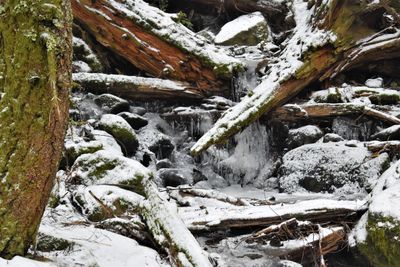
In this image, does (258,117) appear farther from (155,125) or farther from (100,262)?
(100,262)

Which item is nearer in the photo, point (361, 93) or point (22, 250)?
point (22, 250)

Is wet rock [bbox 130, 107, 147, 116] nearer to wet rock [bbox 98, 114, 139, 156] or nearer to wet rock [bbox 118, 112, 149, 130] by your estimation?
wet rock [bbox 118, 112, 149, 130]

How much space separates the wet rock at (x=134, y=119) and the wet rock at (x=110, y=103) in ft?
0.64

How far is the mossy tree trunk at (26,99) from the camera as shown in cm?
239

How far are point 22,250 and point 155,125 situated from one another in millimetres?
6459

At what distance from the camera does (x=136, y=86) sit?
8.98m

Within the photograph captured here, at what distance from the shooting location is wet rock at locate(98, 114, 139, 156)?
7480 millimetres

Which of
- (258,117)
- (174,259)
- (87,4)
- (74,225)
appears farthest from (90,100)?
(174,259)

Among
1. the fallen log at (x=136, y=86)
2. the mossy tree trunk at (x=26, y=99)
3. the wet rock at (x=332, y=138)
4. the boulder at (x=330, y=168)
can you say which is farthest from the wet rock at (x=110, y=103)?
the mossy tree trunk at (x=26, y=99)

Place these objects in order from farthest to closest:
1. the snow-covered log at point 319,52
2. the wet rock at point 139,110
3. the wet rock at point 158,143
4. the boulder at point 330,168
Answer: the wet rock at point 139,110 → the wet rock at point 158,143 → the snow-covered log at point 319,52 → the boulder at point 330,168

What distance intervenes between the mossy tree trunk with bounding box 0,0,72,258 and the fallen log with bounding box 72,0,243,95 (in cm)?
624

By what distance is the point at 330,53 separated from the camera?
27.3 ft

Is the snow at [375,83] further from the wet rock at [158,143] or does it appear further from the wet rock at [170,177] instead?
the wet rock at [170,177]

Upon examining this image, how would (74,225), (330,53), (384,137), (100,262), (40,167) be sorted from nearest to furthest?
(40,167) → (100,262) → (74,225) → (384,137) → (330,53)
